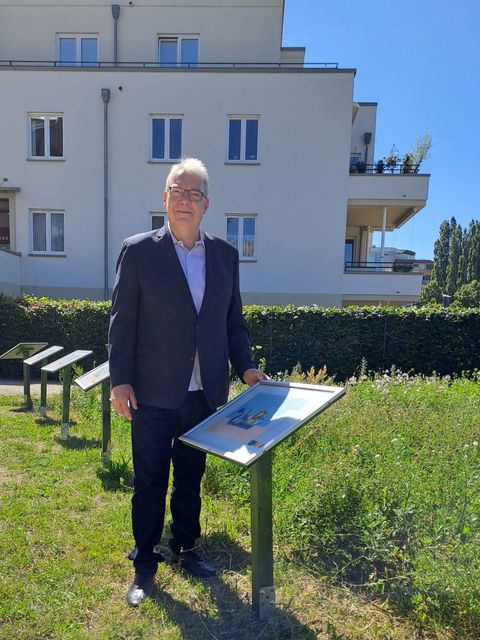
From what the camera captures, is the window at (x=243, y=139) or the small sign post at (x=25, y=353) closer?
the small sign post at (x=25, y=353)

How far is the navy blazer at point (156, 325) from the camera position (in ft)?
7.83

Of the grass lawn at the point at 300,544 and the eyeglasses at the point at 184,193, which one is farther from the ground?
the eyeglasses at the point at 184,193

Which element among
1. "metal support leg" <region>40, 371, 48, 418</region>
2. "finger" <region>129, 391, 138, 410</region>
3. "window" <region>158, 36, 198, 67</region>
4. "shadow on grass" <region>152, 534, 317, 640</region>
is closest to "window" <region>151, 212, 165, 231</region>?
"window" <region>158, 36, 198, 67</region>

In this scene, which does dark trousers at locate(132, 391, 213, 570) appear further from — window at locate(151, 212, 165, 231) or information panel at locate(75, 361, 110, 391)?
window at locate(151, 212, 165, 231)

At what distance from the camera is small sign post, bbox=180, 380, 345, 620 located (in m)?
2.10

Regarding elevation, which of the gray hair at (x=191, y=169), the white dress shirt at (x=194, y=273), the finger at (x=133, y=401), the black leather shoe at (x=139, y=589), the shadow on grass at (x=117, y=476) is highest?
the gray hair at (x=191, y=169)

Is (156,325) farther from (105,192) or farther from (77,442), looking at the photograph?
(105,192)

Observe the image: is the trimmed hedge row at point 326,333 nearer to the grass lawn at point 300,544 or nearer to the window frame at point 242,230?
the grass lawn at point 300,544

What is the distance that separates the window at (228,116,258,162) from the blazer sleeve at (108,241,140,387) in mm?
13637

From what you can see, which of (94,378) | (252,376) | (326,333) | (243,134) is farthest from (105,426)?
(243,134)

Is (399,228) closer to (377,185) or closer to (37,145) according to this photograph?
(377,185)

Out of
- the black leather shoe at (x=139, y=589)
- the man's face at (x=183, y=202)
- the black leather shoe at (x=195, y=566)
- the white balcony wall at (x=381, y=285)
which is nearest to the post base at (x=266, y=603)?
the black leather shoe at (x=195, y=566)

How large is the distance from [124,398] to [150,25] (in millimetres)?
17939

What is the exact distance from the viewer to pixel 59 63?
1658cm
